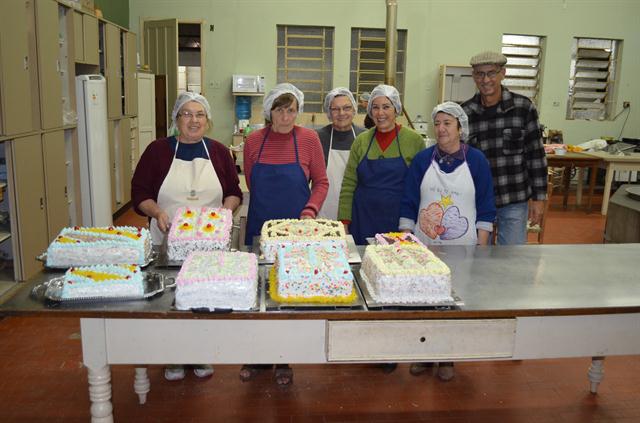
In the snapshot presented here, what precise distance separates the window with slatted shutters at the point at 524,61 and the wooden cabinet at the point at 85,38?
667 cm

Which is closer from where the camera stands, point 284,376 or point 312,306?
point 312,306

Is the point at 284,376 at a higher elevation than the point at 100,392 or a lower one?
lower

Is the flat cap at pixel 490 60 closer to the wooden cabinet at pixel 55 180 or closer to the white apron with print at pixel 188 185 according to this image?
the white apron with print at pixel 188 185

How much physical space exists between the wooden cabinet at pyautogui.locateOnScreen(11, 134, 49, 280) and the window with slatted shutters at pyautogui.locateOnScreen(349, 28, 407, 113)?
601 centimetres

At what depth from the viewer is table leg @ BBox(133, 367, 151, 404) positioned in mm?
2711

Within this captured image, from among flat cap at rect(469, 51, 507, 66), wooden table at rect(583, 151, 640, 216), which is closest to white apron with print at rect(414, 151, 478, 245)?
flat cap at rect(469, 51, 507, 66)

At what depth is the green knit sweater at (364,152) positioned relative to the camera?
2.99 meters

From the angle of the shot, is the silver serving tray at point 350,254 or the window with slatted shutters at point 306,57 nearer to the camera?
the silver serving tray at point 350,254

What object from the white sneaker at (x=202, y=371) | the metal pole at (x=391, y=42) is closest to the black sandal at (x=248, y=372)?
the white sneaker at (x=202, y=371)

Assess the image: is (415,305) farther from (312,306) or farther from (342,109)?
(342,109)

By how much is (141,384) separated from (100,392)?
0.90 metres

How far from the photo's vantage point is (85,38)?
5410 millimetres

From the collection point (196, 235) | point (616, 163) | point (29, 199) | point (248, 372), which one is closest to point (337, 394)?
point (248, 372)

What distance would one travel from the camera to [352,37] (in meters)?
9.30
